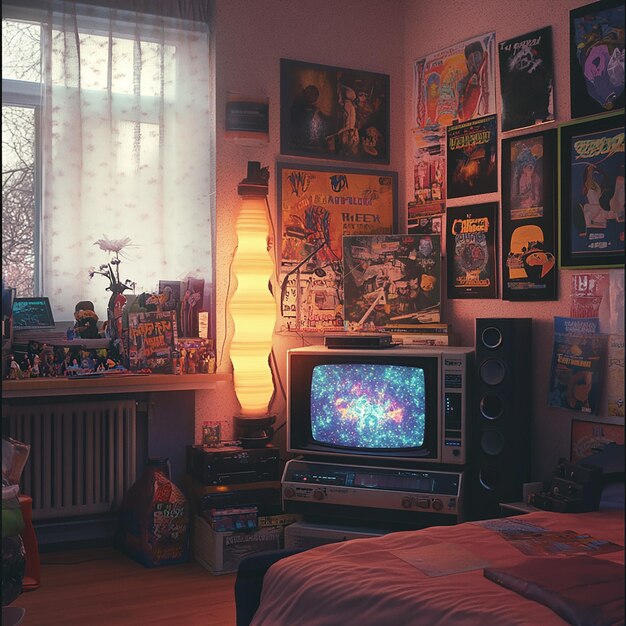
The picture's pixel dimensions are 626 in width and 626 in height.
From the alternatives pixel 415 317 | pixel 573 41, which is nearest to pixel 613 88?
pixel 573 41

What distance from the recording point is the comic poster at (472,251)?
363 centimetres

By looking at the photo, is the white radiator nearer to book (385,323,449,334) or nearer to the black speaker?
book (385,323,449,334)

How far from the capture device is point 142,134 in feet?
12.1

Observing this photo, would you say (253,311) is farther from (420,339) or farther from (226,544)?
(226,544)

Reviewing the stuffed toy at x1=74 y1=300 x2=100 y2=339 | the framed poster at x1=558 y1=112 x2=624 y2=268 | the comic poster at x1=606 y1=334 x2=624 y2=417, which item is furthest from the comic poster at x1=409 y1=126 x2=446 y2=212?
the stuffed toy at x1=74 y1=300 x2=100 y2=339

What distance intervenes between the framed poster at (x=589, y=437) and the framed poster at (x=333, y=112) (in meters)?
1.67

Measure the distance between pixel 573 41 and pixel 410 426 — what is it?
1.65 m

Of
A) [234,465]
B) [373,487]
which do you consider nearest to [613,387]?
[373,487]

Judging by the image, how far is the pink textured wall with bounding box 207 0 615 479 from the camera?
336cm

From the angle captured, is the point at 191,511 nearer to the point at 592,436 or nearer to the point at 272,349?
the point at 272,349

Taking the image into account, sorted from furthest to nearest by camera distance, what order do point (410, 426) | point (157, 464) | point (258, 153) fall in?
point (258, 153) < point (157, 464) < point (410, 426)

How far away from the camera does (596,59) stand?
3123mm

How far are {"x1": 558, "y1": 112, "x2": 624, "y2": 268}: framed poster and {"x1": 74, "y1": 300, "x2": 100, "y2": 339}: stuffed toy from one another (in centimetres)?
198

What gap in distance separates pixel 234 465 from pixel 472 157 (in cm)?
174
